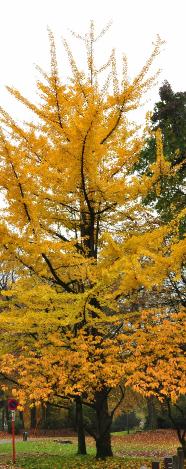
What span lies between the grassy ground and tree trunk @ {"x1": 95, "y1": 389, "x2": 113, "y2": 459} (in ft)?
0.88

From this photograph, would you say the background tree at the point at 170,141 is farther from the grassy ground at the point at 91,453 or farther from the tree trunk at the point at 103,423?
the grassy ground at the point at 91,453

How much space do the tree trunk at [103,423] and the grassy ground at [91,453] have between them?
27 cm

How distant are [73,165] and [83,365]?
3.88 meters

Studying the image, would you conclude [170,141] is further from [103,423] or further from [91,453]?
[91,453]

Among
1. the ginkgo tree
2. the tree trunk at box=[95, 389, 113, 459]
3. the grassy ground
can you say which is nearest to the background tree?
the ginkgo tree

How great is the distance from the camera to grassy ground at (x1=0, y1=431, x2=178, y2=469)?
11.2m

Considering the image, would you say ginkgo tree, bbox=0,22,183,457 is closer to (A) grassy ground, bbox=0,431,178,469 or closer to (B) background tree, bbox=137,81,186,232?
(A) grassy ground, bbox=0,431,178,469

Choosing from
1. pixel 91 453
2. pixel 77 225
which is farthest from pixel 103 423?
pixel 91 453

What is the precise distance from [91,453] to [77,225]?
9.84 metres

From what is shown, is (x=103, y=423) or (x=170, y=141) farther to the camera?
(x=170, y=141)

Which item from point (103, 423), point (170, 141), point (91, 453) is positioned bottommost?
point (91, 453)

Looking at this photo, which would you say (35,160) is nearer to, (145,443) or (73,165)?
(73,165)

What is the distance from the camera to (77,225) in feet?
37.7

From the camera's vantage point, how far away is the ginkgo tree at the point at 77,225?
8.70m
